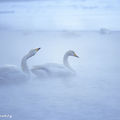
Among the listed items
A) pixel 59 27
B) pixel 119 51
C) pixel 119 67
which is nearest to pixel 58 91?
pixel 119 67

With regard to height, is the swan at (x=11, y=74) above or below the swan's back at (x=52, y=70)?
below

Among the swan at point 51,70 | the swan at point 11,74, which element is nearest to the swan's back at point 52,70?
the swan at point 51,70

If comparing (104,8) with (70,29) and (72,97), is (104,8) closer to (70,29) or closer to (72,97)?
(70,29)

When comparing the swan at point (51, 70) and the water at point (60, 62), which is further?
the swan at point (51, 70)

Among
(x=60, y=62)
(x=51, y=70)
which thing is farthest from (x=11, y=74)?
(x=60, y=62)

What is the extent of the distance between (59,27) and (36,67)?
5.84ft

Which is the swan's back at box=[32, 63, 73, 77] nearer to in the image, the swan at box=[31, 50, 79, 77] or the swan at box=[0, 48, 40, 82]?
the swan at box=[31, 50, 79, 77]

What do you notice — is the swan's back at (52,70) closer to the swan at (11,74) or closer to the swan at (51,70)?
the swan at (51,70)

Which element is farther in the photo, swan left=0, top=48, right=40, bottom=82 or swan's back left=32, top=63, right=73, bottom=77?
swan's back left=32, top=63, right=73, bottom=77

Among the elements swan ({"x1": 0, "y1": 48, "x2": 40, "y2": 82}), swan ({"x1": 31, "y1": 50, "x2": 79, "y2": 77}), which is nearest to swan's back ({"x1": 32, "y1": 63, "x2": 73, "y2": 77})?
swan ({"x1": 31, "y1": 50, "x2": 79, "y2": 77})

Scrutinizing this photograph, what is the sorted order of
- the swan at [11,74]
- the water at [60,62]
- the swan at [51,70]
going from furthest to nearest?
1. the swan at [51,70]
2. the swan at [11,74]
3. the water at [60,62]

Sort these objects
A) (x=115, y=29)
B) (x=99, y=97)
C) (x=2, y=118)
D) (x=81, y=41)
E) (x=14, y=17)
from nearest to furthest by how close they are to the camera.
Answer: (x=2, y=118) < (x=99, y=97) < (x=81, y=41) < (x=115, y=29) < (x=14, y=17)

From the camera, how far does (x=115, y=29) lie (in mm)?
3721

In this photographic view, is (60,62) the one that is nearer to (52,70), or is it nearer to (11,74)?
(52,70)
